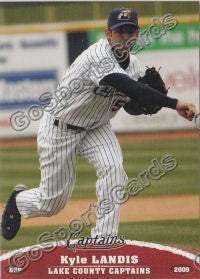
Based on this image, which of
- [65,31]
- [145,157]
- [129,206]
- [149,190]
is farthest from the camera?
[65,31]

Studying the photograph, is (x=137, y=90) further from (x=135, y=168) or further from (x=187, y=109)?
(x=135, y=168)

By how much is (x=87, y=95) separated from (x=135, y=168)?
3.91m

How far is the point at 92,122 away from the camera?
11.2ft

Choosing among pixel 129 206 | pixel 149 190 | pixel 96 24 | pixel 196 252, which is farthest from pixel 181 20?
pixel 196 252

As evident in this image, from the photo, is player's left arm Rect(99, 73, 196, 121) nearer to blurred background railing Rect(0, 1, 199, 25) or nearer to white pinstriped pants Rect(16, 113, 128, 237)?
white pinstriped pants Rect(16, 113, 128, 237)

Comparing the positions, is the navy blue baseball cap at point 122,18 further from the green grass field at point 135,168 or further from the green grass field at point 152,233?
the green grass field at point 135,168

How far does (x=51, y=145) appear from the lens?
3.46m

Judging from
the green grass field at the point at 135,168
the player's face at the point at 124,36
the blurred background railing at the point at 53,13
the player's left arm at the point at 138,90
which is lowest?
the green grass field at the point at 135,168

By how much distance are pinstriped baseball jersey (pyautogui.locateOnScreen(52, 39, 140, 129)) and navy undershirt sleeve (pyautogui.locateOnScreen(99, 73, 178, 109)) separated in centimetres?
17

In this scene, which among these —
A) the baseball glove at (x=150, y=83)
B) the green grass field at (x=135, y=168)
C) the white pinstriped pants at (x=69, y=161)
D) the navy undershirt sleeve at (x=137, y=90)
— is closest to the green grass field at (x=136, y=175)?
the green grass field at (x=135, y=168)

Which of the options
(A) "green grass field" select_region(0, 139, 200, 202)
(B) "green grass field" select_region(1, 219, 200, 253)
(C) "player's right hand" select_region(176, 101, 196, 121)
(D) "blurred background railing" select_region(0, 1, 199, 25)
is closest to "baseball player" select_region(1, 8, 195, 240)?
(C) "player's right hand" select_region(176, 101, 196, 121)

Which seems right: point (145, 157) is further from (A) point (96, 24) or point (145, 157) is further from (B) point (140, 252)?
(B) point (140, 252)

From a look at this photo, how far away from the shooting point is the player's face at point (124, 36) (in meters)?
3.18

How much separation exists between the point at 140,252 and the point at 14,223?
0.77 m
